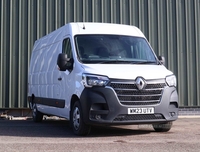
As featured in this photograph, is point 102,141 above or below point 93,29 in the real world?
below

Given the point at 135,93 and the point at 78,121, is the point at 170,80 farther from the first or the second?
the point at 78,121

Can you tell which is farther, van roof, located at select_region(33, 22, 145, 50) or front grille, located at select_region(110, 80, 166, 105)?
van roof, located at select_region(33, 22, 145, 50)

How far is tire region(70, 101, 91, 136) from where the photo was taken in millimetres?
7590

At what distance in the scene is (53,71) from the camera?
9523mm

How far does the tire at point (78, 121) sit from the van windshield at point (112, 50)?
0.96 meters

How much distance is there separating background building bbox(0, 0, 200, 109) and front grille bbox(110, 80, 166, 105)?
6446 mm

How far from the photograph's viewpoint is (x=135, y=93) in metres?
7.43

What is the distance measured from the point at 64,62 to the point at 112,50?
3.51 ft

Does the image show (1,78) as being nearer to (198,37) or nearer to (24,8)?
(24,8)

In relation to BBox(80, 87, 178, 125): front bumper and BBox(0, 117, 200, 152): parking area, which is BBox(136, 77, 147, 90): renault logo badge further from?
BBox(0, 117, 200, 152): parking area

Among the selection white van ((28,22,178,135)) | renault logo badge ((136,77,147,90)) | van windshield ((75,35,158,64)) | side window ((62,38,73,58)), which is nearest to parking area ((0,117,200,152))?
white van ((28,22,178,135))

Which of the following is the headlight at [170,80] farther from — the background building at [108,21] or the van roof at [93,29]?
the background building at [108,21]

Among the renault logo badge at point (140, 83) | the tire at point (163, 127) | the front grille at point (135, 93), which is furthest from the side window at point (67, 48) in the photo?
the tire at point (163, 127)

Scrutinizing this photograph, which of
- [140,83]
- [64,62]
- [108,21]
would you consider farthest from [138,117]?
[108,21]
